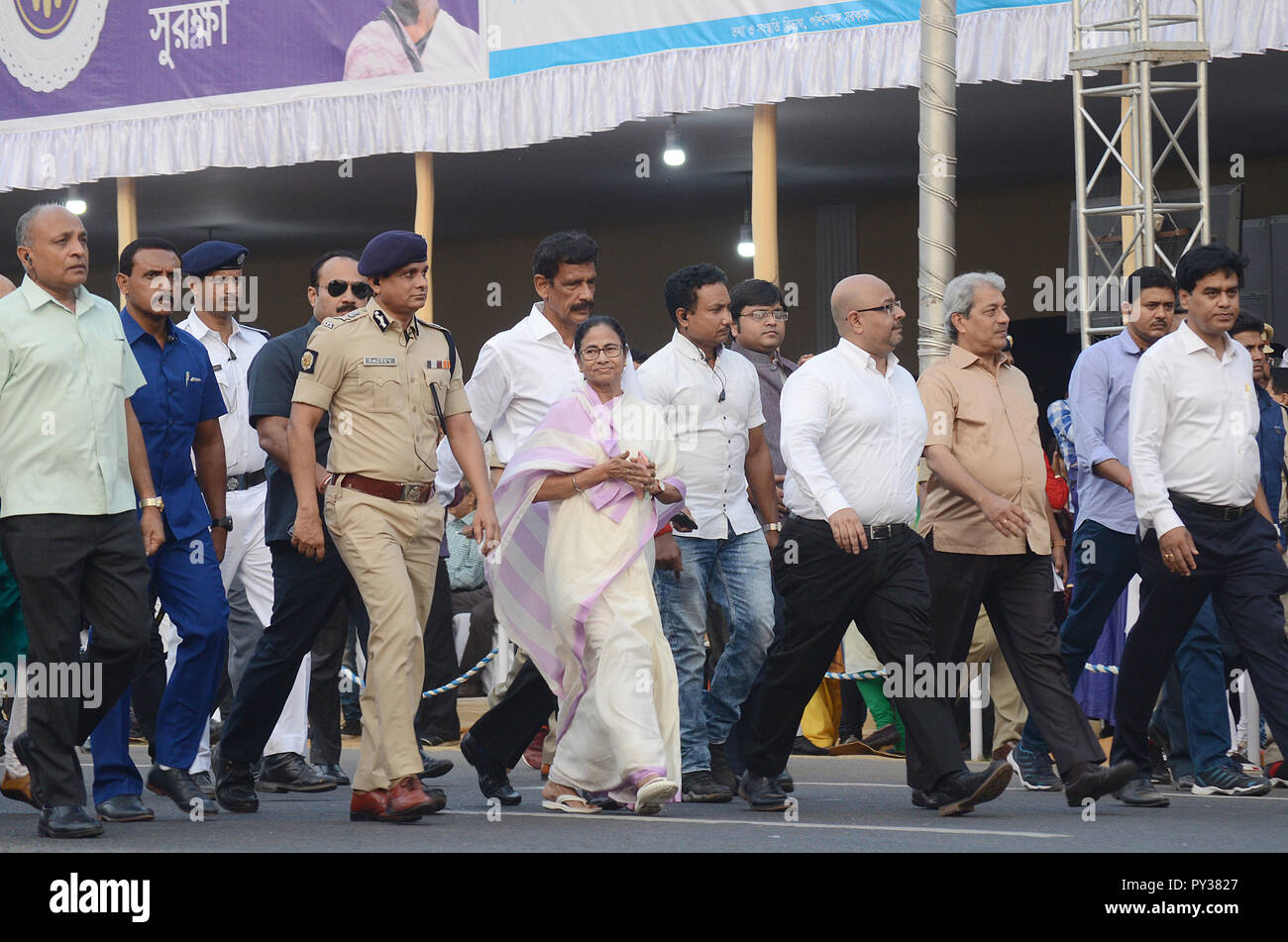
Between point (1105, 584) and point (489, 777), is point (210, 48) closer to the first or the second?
point (489, 777)

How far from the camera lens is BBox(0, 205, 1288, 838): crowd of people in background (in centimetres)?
671

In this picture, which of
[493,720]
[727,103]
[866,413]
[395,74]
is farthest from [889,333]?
[395,74]

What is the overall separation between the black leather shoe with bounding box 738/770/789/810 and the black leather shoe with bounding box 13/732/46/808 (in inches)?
104

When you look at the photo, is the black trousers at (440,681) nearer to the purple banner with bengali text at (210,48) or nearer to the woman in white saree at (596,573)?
the woman in white saree at (596,573)

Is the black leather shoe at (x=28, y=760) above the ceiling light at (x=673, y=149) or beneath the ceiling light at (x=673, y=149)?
beneath

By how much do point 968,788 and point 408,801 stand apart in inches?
80.4

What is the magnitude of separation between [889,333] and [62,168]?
41.8 ft

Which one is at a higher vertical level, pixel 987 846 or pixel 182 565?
pixel 182 565

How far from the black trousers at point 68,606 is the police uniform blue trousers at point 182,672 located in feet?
1.77

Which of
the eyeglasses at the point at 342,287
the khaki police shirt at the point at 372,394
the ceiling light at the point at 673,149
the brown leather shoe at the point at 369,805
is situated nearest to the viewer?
the brown leather shoe at the point at 369,805

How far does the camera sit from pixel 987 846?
6.27 meters

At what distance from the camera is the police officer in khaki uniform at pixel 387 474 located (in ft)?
22.8

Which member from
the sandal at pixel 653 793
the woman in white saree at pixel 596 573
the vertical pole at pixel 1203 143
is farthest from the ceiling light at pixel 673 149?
the sandal at pixel 653 793
